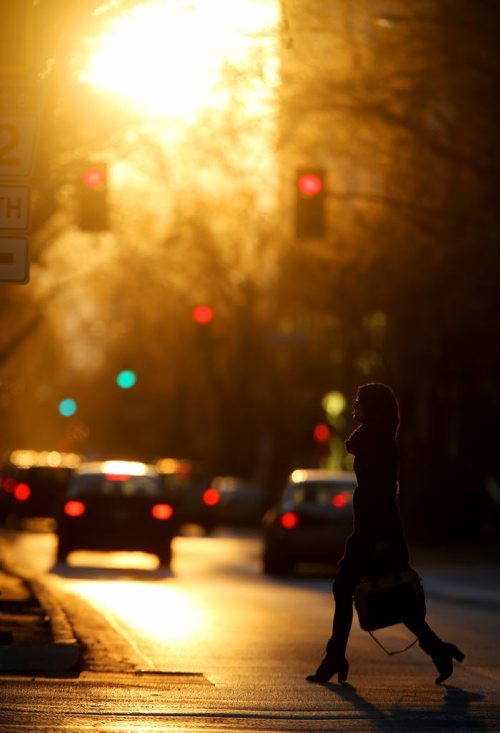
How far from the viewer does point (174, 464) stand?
64.2m

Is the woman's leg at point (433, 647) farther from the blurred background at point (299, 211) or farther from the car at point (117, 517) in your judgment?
the car at point (117, 517)

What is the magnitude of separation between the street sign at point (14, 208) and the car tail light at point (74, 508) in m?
17.6

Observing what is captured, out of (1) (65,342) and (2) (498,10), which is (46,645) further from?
(1) (65,342)

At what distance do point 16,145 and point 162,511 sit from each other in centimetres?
1783

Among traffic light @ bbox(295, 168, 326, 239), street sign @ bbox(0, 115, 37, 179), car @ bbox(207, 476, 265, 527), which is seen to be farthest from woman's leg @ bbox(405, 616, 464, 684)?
car @ bbox(207, 476, 265, 527)

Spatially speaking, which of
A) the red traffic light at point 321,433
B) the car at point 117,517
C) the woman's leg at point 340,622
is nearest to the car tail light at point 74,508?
the car at point 117,517

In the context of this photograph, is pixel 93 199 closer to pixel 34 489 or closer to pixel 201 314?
pixel 201 314

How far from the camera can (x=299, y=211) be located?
28.6 meters

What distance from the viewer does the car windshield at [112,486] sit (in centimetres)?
3164

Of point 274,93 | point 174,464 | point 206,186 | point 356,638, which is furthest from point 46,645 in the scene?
point 174,464

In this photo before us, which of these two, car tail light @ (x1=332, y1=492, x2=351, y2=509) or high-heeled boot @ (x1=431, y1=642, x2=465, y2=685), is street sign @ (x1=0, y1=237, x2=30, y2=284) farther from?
car tail light @ (x1=332, y1=492, x2=351, y2=509)

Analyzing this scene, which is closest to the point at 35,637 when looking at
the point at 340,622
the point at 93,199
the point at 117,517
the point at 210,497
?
the point at 340,622

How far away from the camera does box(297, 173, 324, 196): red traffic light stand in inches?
1125

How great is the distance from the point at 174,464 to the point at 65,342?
107ft
